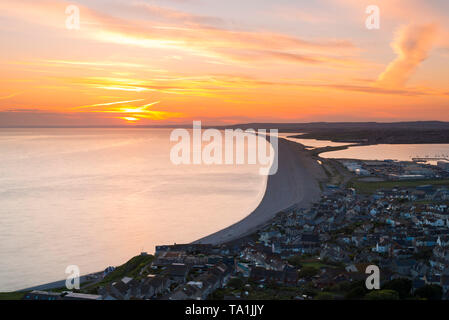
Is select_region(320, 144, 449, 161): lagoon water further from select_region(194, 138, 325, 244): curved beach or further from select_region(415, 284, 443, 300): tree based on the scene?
select_region(415, 284, 443, 300): tree

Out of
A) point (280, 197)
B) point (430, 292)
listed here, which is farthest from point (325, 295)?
point (280, 197)

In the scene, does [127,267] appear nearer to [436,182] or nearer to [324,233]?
[324,233]

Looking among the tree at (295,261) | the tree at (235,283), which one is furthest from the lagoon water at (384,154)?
the tree at (235,283)

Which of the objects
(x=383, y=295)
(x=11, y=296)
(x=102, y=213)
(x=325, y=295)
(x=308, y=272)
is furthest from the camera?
(x=102, y=213)

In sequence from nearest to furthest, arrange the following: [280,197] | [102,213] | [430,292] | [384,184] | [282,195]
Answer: [430,292] < [102,213] < [280,197] < [282,195] < [384,184]

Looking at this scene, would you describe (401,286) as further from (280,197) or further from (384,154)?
(384,154)

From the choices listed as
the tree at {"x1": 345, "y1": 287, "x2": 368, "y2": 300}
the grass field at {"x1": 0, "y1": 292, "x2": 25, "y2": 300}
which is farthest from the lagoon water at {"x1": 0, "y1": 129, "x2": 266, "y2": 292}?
the tree at {"x1": 345, "y1": 287, "x2": 368, "y2": 300}
